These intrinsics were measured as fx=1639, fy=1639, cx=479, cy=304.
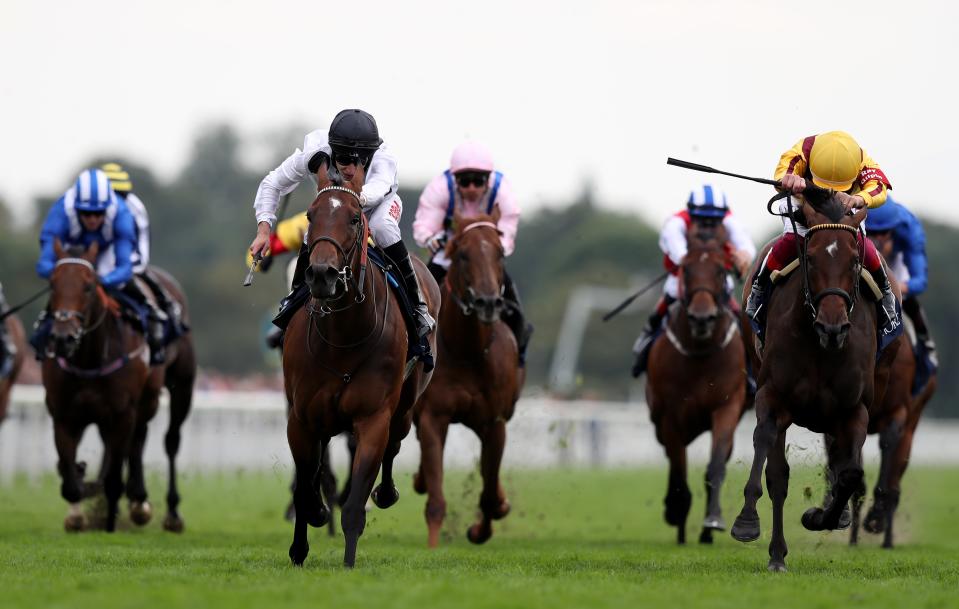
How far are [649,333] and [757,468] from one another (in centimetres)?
514

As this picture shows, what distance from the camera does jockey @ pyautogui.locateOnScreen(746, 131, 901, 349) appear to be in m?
9.78

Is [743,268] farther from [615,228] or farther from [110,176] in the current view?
[615,228]

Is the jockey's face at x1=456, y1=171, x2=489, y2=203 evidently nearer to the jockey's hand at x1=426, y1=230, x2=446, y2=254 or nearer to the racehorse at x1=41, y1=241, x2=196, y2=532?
the jockey's hand at x1=426, y1=230, x2=446, y2=254

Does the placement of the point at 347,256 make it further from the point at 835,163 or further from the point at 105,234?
the point at 105,234

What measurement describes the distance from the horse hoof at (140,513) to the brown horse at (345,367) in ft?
16.6

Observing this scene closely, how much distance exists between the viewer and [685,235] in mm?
14516

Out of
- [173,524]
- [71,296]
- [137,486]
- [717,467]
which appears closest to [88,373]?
[71,296]

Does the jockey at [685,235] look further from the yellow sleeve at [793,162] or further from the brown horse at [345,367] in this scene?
the brown horse at [345,367]

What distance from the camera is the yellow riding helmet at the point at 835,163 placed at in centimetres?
979

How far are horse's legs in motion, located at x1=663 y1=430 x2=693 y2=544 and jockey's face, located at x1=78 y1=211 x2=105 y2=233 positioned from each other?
5111 millimetres

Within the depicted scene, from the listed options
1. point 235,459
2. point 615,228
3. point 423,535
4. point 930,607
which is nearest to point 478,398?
point 423,535

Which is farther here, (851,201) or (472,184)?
(472,184)

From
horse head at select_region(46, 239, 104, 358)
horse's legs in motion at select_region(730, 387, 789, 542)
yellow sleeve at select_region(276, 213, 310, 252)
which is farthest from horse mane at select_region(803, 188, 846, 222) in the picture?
yellow sleeve at select_region(276, 213, 310, 252)

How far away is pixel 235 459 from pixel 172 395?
989 centimetres
